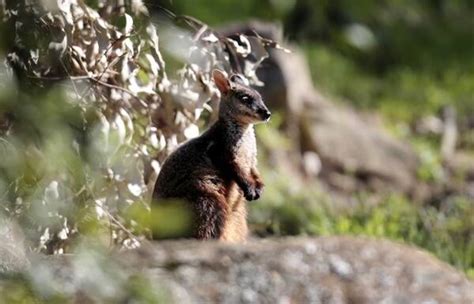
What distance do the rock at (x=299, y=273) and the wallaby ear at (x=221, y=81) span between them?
1995 millimetres

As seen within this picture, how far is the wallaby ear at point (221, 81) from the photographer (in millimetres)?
6988

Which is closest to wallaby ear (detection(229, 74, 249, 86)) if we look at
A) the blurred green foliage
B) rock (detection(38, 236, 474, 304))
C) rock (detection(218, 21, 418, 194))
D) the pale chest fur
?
the pale chest fur

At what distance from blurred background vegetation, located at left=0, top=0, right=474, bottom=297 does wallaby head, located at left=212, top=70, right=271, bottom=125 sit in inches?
5.4

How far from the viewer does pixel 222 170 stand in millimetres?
6770

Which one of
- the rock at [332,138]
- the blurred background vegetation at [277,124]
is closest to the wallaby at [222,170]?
the blurred background vegetation at [277,124]

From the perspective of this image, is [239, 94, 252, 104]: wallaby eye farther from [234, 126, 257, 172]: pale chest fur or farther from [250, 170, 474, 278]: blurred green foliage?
[250, 170, 474, 278]: blurred green foliage

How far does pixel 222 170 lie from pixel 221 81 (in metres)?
0.55

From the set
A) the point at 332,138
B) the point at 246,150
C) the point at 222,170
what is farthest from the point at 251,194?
the point at 332,138

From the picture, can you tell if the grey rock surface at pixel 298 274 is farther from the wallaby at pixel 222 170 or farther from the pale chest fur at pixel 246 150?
the pale chest fur at pixel 246 150

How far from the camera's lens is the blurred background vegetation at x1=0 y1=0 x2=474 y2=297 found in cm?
296

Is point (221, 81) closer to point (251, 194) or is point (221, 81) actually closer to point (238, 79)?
point (238, 79)

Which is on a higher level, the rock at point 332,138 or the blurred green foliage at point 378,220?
the blurred green foliage at point 378,220

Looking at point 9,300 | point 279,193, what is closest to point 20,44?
point 9,300

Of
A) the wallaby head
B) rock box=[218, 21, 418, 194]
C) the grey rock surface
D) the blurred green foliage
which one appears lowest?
rock box=[218, 21, 418, 194]
